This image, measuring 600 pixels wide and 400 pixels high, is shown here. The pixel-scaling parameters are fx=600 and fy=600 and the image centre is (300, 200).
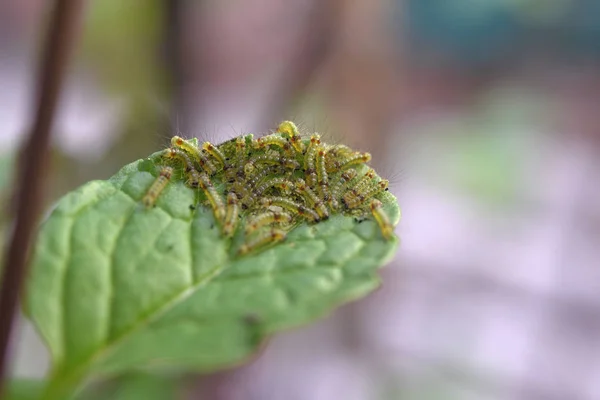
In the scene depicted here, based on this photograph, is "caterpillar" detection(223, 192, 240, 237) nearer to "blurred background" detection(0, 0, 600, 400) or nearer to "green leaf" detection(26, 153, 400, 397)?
"green leaf" detection(26, 153, 400, 397)

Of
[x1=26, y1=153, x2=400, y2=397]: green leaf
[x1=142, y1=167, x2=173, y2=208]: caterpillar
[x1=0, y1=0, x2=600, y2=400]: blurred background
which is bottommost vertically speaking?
[x1=26, y1=153, x2=400, y2=397]: green leaf

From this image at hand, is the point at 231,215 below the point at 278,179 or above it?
below

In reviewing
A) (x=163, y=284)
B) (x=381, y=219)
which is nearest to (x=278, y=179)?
(x=381, y=219)

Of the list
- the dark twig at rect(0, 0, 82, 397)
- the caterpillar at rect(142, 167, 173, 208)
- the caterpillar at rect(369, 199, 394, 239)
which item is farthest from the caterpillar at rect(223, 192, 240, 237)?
the dark twig at rect(0, 0, 82, 397)

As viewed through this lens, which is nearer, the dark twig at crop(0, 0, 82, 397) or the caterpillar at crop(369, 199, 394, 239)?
the dark twig at crop(0, 0, 82, 397)

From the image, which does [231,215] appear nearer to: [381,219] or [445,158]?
[381,219]

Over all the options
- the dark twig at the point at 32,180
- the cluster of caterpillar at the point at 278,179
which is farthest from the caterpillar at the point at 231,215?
the dark twig at the point at 32,180

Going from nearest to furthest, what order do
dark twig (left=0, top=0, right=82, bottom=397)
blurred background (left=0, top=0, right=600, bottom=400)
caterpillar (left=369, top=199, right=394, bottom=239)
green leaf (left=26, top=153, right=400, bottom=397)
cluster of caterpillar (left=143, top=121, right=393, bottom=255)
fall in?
dark twig (left=0, top=0, right=82, bottom=397) < green leaf (left=26, top=153, right=400, bottom=397) < caterpillar (left=369, top=199, right=394, bottom=239) < cluster of caterpillar (left=143, top=121, right=393, bottom=255) < blurred background (left=0, top=0, right=600, bottom=400)
